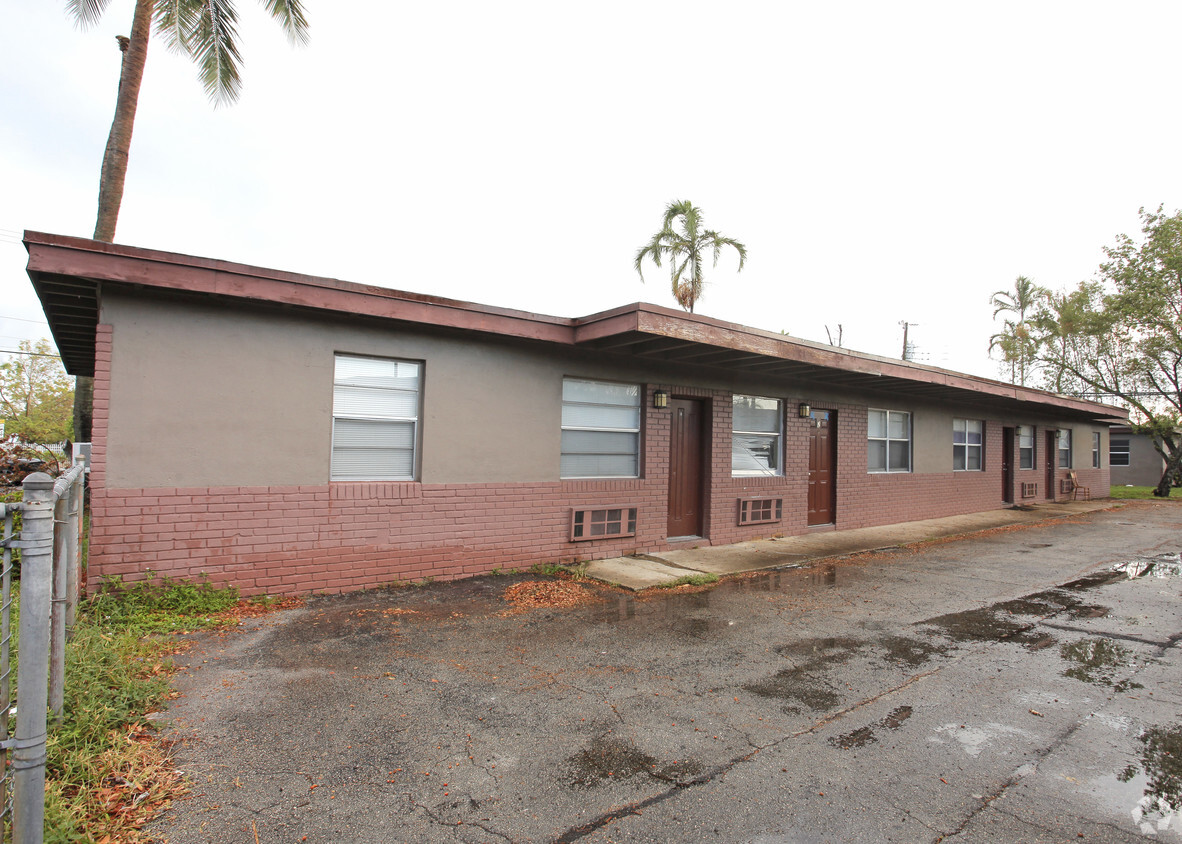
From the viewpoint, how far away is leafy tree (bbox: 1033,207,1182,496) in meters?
21.9

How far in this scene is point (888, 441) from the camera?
43.5ft

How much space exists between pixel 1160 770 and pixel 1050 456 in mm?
20553

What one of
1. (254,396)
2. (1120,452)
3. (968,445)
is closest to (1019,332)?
(1120,452)

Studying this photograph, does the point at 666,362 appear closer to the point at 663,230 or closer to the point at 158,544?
the point at 158,544

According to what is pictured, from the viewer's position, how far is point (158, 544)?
5441mm

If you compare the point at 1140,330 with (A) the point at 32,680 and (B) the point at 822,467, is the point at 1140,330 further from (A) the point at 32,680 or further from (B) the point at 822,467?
(A) the point at 32,680

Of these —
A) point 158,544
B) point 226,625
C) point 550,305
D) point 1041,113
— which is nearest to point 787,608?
point 226,625

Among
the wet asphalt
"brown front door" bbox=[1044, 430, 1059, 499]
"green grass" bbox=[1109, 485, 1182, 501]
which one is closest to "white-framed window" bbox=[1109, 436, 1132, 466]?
"green grass" bbox=[1109, 485, 1182, 501]

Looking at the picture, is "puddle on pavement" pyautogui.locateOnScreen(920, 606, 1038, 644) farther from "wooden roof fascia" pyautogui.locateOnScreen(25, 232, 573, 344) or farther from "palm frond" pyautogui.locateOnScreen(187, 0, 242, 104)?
"palm frond" pyautogui.locateOnScreen(187, 0, 242, 104)

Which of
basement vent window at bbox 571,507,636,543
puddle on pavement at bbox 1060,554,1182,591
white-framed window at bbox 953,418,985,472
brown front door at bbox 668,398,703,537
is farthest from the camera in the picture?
white-framed window at bbox 953,418,985,472

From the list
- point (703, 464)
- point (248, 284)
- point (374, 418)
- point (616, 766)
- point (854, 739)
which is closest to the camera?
point (616, 766)

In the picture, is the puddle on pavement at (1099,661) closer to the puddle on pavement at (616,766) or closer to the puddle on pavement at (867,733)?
the puddle on pavement at (867,733)

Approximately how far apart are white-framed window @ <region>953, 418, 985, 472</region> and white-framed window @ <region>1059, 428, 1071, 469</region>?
6474 millimetres

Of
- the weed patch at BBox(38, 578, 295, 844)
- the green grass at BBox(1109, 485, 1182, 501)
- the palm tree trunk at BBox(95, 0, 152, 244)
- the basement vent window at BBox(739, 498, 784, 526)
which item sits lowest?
the green grass at BBox(1109, 485, 1182, 501)
